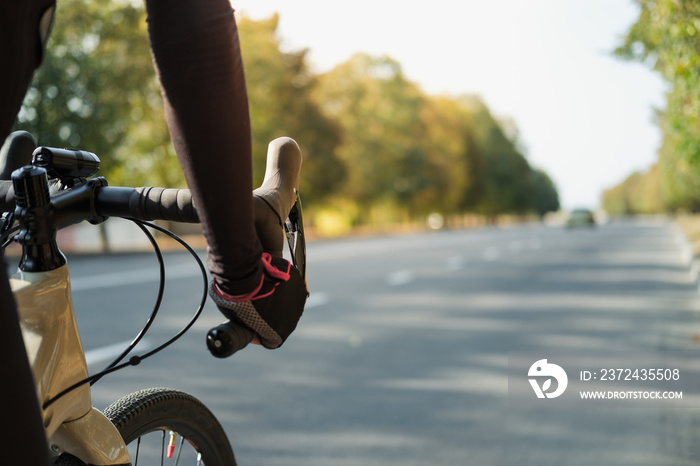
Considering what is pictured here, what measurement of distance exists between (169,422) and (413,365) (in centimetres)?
538

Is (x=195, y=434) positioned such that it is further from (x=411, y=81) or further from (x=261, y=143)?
(x=411, y=81)

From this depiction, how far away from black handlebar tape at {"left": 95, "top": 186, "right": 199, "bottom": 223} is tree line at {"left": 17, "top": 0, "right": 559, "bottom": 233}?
392mm

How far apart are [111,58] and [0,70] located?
29899 millimetres

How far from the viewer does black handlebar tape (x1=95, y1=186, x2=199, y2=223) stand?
43.3 inches

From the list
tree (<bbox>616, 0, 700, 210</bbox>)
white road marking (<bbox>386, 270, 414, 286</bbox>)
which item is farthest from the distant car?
white road marking (<bbox>386, 270, 414, 286</bbox>)

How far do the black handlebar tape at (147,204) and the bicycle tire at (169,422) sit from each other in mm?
571

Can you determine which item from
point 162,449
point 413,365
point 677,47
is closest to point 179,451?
point 162,449

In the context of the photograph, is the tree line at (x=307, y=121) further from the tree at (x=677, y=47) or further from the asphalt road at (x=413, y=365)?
the tree at (x=677, y=47)

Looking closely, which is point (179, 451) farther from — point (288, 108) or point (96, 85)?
point (288, 108)

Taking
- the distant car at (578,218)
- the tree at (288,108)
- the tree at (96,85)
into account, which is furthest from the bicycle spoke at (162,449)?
the distant car at (578,218)

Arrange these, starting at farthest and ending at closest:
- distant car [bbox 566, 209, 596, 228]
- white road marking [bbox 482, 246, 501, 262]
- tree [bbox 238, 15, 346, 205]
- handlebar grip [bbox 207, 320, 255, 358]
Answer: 1. distant car [bbox 566, 209, 596, 228]
2. tree [bbox 238, 15, 346, 205]
3. white road marking [bbox 482, 246, 501, 262]
4. handlebar grip [bbox 207, 320, 255, 358]

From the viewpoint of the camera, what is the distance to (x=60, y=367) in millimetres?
1258

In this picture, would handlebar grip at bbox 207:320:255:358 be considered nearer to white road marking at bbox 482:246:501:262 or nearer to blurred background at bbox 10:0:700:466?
blurred background at bbox 10:0:700:466

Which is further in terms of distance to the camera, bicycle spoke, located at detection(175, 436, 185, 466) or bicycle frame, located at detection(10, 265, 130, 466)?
bicycle spoke, located at detection(175, 436, 185, 466)
